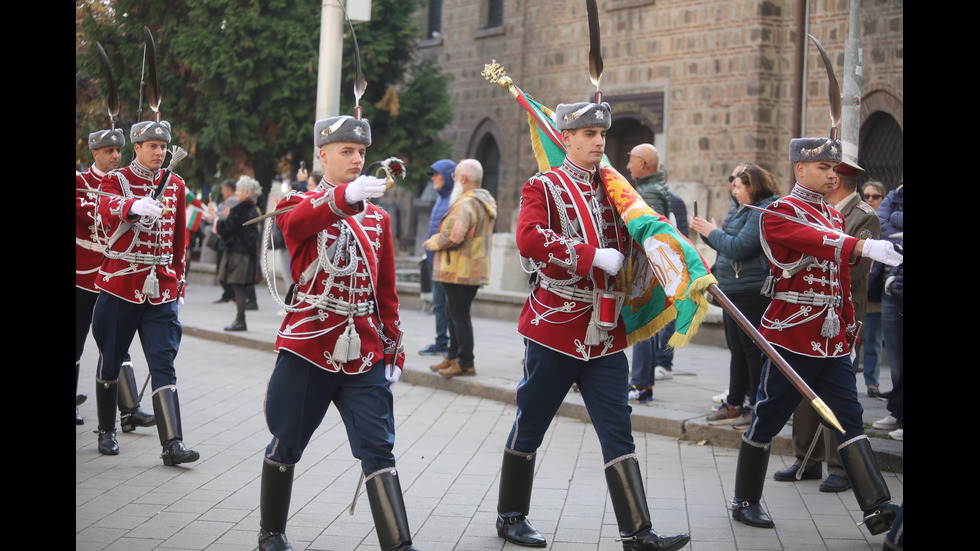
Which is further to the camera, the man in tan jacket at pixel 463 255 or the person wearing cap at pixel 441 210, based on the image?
the person wearing cap at pixel 441 210

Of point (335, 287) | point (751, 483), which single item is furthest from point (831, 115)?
point (335, 287)

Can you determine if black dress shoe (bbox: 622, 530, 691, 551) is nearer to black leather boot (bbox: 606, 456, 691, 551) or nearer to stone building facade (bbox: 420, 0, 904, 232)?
A: black leather boot (bbox: 606, 456, 691, 551)

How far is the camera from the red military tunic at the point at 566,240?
5125 mm

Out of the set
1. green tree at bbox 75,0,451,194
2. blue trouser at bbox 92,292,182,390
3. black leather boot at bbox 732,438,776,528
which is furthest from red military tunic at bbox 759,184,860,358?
green tree at bbox 75,0,451,194

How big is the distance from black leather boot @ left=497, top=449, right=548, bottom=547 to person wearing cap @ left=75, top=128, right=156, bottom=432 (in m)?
3.22

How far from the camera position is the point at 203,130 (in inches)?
855

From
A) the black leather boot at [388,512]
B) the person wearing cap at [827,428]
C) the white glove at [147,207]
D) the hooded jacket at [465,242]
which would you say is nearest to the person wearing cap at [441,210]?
the hooded jacket at [465,242]

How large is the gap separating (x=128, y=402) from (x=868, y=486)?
198 inches

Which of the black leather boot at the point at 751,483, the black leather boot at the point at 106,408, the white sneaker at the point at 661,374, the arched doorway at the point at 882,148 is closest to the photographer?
the black leather boot at the point at 751,483

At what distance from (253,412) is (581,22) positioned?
1539 centimetres

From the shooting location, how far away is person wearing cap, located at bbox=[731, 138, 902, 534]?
18.2ft

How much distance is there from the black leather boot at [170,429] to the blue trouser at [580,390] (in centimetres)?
243

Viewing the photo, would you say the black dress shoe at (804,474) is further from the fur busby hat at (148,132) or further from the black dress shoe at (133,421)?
the fur busby hat at (148,132)
